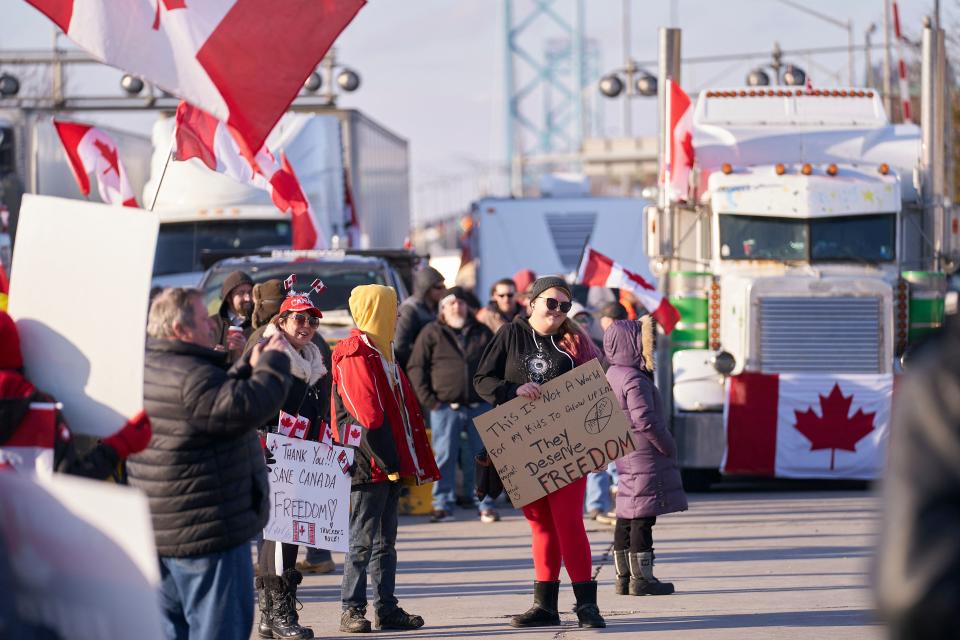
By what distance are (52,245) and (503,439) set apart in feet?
11.9

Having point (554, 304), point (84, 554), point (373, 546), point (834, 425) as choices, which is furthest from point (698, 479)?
point (84, 554)

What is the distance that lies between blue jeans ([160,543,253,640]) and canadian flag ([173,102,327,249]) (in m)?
2.76

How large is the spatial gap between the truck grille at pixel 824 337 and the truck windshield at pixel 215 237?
7.89 meters

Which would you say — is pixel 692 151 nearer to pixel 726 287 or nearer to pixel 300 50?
pixel 726 287

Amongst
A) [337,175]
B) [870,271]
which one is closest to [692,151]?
[870,271]

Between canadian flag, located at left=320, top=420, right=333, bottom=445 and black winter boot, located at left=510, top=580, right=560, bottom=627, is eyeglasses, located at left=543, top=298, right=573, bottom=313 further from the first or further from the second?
black winter boot, located at left=510, top=580, right=560, bottom=627

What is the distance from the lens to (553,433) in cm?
870

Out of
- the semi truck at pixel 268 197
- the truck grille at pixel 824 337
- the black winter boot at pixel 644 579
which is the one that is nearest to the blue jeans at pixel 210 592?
the black winter boot at pixel 644 579

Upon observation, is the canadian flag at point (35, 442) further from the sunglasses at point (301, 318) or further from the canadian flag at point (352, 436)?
the canadian flag at point (352, 436)

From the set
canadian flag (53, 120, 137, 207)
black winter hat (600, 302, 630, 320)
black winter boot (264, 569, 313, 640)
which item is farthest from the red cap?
canadian flag (53, 120, 137, 207)

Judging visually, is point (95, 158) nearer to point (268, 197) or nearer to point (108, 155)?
point (108, 155)

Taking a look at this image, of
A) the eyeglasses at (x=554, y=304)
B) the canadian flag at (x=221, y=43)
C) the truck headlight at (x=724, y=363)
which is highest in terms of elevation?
the canadian flag at (x=221, y=43)

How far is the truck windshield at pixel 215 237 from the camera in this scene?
2103cm

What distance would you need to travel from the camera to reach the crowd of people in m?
5.76
